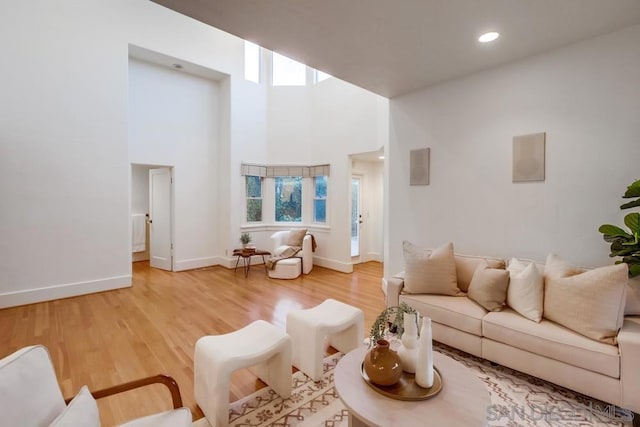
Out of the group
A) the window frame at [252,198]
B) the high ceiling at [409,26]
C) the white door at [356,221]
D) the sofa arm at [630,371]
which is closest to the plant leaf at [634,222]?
the sofa arm at [630,371]

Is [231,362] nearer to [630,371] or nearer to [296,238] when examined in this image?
[630,371]

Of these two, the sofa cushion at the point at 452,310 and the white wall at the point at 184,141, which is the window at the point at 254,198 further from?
the sofa cushion at the point at 452,310

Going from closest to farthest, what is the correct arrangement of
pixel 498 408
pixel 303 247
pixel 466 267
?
pixel 498 408
pixel 466 267
pixel 303 247

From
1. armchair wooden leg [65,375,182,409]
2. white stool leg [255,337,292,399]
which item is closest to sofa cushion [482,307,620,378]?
white stool leg [255,337,292,399]

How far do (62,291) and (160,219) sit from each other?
220 cm

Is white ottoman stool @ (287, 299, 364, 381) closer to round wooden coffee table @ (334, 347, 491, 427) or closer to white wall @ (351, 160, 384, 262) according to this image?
round wooden coffee table @ (334, 347, 491, 427)

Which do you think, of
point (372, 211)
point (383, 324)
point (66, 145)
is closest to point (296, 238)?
point (372, 211)

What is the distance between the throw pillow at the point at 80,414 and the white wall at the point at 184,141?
5165 mm

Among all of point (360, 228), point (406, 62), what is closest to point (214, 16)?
point (406, 62)

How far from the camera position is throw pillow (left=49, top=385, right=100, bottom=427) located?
3.42 ft

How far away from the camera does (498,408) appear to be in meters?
2.00

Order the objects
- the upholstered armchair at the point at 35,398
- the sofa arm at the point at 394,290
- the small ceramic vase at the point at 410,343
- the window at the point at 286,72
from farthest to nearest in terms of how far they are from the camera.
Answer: the window at the point at 286,72 < the sofa arm at the point at 394,290 < the small ceramic vase at the point at 410,343 < the upholstered armchair at the point at 35,398

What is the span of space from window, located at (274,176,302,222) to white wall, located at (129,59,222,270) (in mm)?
1410

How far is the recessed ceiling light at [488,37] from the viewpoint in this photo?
2520 millimetres
